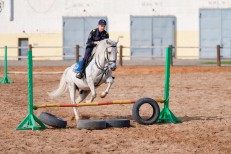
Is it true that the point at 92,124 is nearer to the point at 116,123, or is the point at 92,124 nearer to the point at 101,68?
the point at 116,123

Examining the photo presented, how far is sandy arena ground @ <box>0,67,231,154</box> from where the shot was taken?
1150cm

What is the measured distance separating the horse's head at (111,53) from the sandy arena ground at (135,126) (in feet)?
4.75

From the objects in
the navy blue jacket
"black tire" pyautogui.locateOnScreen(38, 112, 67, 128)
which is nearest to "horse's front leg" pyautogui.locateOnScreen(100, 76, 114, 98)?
the navy blue jacket

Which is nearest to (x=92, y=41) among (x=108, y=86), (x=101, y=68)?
(x=101, y=68)

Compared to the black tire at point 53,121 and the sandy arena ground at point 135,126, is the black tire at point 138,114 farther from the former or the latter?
the black tire at point 53,121

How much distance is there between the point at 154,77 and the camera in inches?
Answer: 1169

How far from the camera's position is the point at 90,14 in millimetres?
50875

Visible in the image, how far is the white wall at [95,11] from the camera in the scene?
49.4 m

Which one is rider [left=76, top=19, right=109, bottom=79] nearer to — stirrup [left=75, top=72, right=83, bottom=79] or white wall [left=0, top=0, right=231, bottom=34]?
stirrup [left=75, top=72, right=83, bottom=79]

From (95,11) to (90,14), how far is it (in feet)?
1.66

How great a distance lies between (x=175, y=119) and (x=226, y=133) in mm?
1991

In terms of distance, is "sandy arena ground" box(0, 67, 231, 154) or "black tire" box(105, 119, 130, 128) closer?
"sandy arena ground" box(0, 67, 231, 154)

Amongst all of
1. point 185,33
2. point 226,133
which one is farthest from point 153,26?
point 226,133

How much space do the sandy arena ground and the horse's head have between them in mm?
1447
